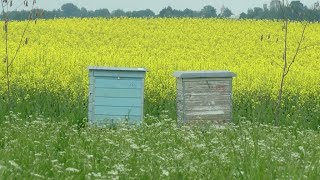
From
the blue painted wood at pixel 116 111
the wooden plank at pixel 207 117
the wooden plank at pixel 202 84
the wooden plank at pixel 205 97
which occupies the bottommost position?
the wooden plank at pixel 207 117

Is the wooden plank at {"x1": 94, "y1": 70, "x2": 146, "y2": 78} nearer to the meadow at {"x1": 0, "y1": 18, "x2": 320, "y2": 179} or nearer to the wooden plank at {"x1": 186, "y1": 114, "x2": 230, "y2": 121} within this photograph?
the meadow at {"x1": 0, "y1": 18, "x2": 320, "y2": 179}

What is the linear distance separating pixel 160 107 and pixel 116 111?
271 cm

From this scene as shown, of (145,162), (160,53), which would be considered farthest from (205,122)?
(160,53)

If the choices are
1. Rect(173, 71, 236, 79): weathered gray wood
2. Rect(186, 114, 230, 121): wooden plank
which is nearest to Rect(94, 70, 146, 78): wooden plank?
Rect(173, 71, 236, 79): weathered gray wood

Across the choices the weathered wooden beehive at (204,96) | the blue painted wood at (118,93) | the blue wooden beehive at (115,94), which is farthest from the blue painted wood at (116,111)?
the weathered wooden beehive at (204,96)

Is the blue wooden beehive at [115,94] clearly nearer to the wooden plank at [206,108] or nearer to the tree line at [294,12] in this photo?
the wooden plank at [206,108]

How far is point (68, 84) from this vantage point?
1512cm

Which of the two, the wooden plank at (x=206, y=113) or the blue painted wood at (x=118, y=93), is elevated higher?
the blue painted wood at (x=118, y=93)

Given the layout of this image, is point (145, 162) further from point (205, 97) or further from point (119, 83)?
point (205, 97)

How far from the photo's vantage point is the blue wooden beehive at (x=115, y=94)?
11.8m

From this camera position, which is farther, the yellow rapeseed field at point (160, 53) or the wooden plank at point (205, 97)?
the yellow rapeseed field at point (160, 53)

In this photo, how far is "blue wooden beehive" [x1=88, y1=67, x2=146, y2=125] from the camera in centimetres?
1180

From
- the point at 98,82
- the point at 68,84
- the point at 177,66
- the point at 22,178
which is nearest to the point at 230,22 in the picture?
the point at 177,66

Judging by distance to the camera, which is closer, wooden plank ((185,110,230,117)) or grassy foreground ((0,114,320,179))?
grassy foreground ((0,114,320,179))
